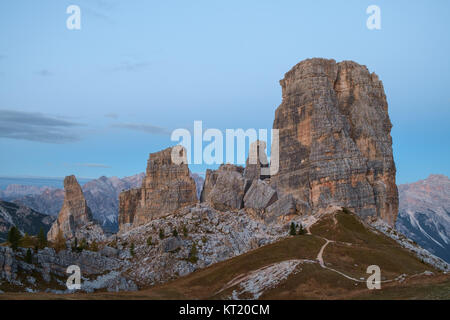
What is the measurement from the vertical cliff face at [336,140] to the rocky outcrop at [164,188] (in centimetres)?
3926

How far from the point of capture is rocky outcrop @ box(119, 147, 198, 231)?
575 ft

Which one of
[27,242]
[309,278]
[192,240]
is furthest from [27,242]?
[309,278]

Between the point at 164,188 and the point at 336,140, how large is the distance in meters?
71.2

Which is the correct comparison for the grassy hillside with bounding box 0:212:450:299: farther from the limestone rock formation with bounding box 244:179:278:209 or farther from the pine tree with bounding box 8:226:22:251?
the limestone rock formation with bounding box 244:179:278:209

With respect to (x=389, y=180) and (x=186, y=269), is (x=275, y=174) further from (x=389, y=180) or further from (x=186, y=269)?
(x=186, y=269)

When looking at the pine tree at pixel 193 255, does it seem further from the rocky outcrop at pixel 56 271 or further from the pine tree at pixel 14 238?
the pine tree at pixel 14 238

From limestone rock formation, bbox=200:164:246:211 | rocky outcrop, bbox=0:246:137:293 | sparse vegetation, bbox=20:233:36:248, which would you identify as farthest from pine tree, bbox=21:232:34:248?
limestone rock formation, bbox=200:164:246:211

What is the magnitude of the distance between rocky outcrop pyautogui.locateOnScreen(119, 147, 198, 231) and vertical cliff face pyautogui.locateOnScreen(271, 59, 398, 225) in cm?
3926

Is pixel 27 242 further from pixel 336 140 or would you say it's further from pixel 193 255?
pixel 336 140

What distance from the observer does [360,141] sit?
15175cm
